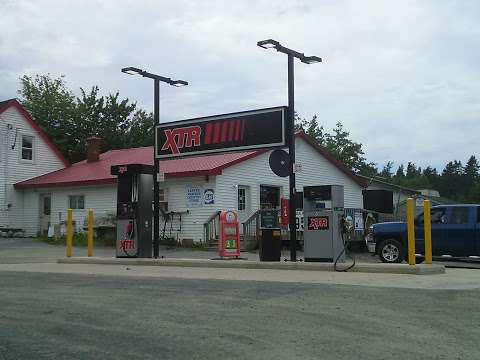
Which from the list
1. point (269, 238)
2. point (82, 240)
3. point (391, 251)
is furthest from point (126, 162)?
point (391, 251)

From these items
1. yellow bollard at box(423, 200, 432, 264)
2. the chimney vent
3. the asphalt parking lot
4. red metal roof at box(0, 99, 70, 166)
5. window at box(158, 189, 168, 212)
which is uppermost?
red metal roof at box(0, 99, 70, 166)

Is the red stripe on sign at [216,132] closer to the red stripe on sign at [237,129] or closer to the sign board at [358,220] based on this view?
the red stripe on sign at [237,129]

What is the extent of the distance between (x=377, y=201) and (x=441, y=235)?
18306 millimetres

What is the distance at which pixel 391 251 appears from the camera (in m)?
16.3

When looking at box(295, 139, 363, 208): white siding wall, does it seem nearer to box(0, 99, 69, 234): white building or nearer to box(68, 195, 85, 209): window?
box(68, 195, 85, 209): window

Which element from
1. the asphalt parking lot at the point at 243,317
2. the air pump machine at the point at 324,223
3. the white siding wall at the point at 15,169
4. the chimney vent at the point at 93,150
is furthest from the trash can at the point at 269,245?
the chimney vent at the point at 93,150

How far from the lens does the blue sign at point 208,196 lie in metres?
23.7

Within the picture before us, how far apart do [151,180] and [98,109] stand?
30465 millimetres

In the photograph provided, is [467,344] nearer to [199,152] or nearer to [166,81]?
[199,152]

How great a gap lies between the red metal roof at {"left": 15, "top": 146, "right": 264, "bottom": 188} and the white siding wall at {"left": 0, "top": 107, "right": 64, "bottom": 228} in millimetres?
637

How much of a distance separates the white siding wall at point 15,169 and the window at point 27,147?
189 millimetres

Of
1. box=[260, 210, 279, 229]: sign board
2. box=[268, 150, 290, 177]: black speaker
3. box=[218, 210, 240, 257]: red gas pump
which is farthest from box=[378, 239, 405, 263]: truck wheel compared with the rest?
box=[218, 210, 240, 257]: red gas pump

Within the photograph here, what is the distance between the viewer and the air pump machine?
1438 cm

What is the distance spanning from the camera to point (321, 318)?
24.9ft
